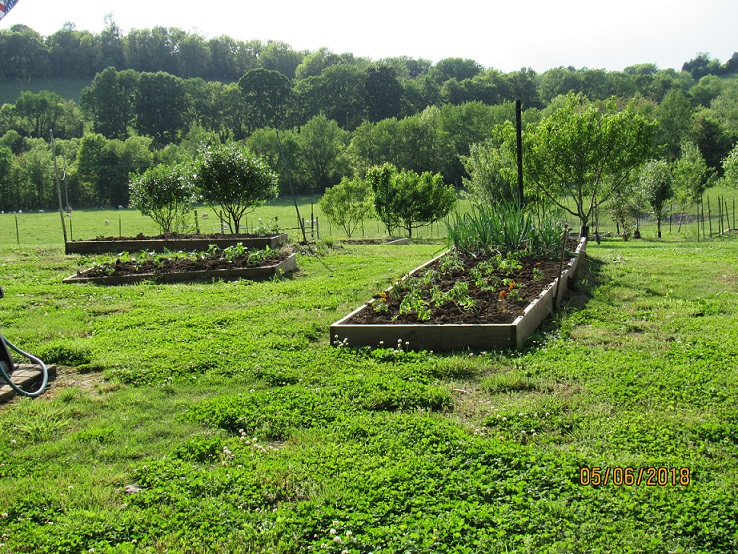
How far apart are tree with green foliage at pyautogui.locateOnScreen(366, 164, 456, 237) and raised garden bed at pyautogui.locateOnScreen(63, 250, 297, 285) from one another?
71.0ft

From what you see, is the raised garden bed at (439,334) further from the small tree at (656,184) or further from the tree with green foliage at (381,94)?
the tree with green foliage at (381,94)

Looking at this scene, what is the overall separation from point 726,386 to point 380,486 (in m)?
2.80

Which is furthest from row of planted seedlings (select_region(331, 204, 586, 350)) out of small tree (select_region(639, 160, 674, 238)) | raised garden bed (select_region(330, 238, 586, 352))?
small tree (select_region(639, 160, 674, 238))

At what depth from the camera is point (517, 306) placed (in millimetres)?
6496

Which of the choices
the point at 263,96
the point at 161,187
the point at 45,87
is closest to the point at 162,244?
the point at 161,187

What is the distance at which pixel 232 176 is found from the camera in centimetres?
1738

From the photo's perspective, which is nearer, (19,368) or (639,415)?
(639,415)

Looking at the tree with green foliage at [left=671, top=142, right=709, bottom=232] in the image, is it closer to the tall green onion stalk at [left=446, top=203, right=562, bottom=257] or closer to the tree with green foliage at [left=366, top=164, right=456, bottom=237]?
the tree with green foliage at [left=366, top=164, right=456, bottom=237]

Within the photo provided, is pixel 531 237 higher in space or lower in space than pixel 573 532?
higher

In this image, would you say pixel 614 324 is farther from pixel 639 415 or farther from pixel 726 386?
pixel 639 415

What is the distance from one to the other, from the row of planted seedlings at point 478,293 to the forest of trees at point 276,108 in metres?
32.3

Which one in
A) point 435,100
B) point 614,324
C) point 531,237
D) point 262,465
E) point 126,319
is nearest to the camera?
point 262,465

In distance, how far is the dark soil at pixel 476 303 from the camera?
617 centimetres

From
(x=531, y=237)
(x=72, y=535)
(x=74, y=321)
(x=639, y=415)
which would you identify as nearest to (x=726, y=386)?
(x=639, y=415)
